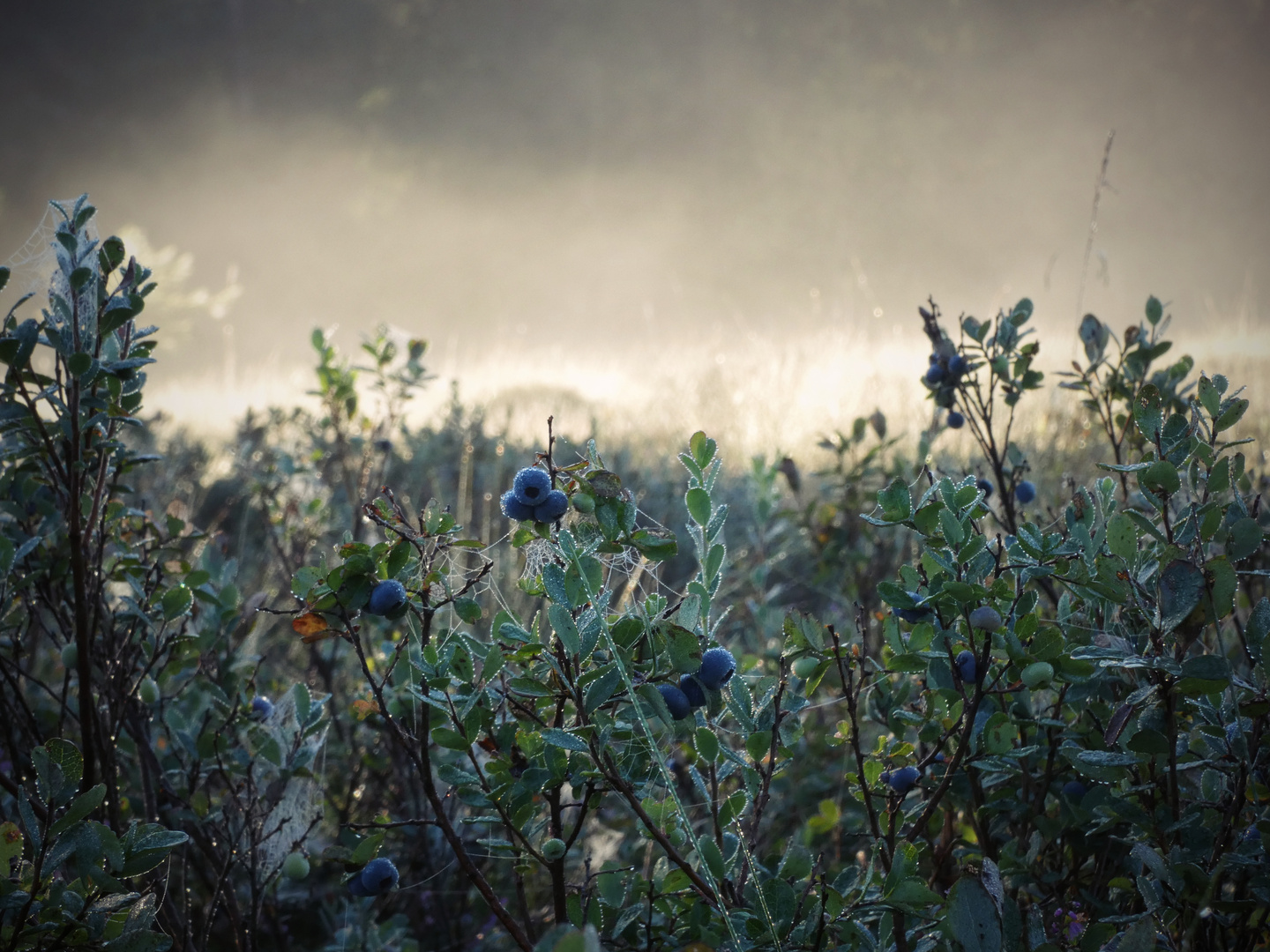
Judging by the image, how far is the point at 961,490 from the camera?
2.64 feet

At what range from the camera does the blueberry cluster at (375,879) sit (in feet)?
2.92

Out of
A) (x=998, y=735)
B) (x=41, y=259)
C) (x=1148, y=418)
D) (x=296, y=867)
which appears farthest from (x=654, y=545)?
(x=41, y=259)

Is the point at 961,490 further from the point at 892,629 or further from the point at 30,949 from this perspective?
the point at 30,949

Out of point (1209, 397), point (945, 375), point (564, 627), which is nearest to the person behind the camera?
point (564, 627)

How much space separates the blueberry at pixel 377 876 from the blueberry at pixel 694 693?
16.2 inches

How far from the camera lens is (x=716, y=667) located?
741 mm

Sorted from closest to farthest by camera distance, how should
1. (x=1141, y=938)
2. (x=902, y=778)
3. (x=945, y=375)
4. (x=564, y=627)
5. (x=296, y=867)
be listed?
(x=1141, y=938)
(x=564, y=627)
(x=902, y=778)
(x=296, y=867)
(x=945, y=375)

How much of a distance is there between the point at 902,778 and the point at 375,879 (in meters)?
0.62

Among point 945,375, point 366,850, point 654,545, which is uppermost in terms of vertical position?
point 945,375

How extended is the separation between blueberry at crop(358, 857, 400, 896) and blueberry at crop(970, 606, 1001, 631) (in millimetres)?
681

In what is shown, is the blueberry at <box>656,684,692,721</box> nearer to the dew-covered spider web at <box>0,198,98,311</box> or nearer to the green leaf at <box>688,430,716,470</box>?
the green leaf at <box>688,430,716,470</box>

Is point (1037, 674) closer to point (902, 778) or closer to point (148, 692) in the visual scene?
point (902, 778)

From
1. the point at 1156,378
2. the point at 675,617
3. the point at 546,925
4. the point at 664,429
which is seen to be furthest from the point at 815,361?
the point at 675,617

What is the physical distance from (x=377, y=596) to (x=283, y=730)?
673 mm
